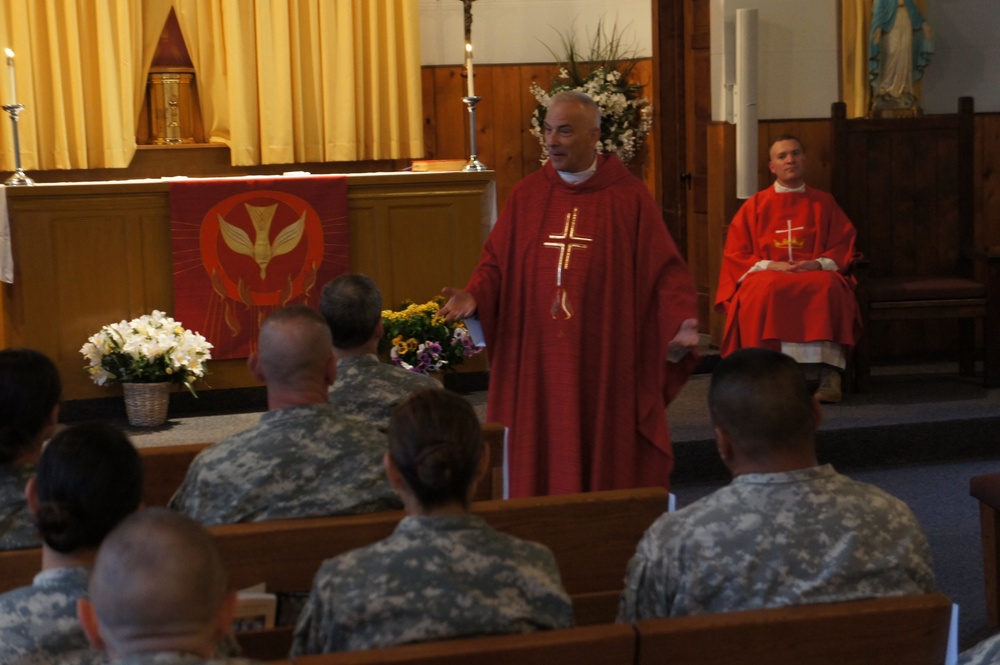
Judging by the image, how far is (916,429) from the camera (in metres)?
6.19

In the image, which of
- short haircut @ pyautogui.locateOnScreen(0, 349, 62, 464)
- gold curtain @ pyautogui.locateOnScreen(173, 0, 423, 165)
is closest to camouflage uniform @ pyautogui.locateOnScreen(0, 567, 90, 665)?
short haircut @ pyautogui.locateOnScreen(0, 349, 62, 464)

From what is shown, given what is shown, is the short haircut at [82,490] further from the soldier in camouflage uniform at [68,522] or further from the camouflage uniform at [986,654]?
the camouflage uniform at [986,654]

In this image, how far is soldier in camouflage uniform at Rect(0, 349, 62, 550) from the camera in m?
2.50

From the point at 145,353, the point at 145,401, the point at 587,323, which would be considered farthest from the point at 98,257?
the point at 587,323

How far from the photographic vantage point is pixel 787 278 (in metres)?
6.61

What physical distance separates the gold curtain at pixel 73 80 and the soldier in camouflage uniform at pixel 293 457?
5.71 m

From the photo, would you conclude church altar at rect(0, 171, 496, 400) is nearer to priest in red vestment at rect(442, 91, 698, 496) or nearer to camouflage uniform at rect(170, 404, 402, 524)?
priest in red vestment at rect(442, 91, 698, 496)

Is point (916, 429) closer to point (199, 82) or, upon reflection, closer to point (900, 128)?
point (900, 128)

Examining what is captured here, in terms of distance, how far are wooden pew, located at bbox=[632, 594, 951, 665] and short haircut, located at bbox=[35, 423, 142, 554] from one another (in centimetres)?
79

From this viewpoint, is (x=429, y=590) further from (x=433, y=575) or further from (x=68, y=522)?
(x=68, y=522)

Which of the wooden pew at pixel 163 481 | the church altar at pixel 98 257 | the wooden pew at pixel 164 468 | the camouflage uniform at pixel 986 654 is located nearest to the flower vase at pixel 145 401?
the church altar at pixel 98 257

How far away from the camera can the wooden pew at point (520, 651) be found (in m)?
1.83

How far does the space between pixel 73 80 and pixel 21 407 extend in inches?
238

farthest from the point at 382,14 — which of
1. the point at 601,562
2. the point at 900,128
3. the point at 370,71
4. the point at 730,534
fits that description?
the point at 730,534
